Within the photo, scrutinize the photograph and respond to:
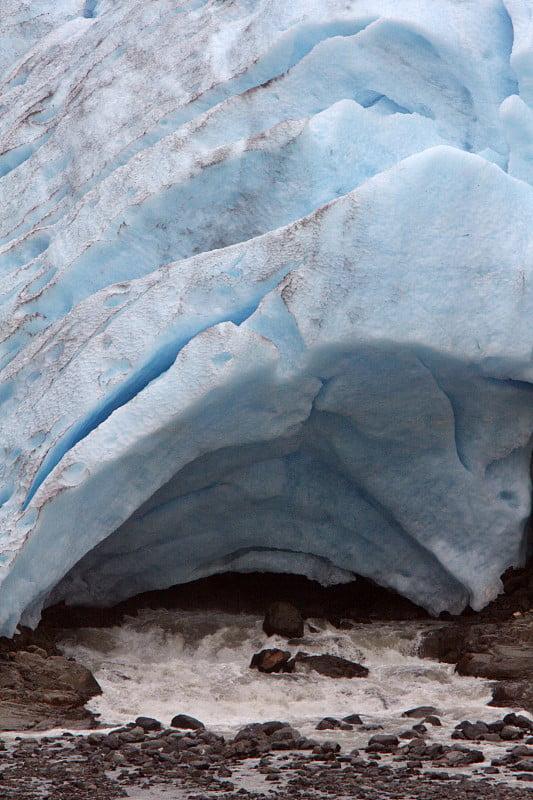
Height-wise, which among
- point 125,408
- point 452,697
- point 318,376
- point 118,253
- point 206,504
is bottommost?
point 452,697

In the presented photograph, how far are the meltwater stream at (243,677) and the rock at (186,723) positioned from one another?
0.10 metres

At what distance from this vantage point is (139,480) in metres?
5.09

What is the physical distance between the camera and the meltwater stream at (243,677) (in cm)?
457

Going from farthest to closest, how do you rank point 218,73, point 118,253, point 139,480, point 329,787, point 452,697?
1. point 218,73
2. point 118,253
3. point 139,480
4. point 452,697
5. point 329,787

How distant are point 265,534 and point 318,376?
126 centimetres

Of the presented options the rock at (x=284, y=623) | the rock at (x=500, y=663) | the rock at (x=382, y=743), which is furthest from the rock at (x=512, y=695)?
the rock at (x=284, y=623)

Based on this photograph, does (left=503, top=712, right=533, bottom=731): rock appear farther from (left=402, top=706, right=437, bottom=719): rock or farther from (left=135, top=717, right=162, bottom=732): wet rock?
(left=135, top=717, right=162, bottom=732): wet rock

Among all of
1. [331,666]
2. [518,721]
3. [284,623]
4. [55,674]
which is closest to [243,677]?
[331,666]

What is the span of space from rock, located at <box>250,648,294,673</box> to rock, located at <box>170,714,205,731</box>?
0.87m

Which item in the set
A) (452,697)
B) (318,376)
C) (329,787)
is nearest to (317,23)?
(318,376)

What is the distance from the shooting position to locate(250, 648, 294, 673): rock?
201 inches

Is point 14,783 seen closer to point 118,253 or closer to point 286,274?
point 286,274

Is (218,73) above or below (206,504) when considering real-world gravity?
above

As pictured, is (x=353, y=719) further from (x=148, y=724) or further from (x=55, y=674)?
(x=55, y=674)
